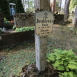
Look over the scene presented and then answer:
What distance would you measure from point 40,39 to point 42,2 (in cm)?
73

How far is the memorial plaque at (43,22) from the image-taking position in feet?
4.27

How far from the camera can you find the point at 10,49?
4.05 metres

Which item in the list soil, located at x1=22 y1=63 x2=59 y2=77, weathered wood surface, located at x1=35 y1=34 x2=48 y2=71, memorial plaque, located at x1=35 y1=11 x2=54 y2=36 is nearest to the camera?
memorial plaque, located at x1=35 y1=11 x2=54 y2=36

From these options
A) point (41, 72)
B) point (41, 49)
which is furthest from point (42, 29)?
point (41, 72)

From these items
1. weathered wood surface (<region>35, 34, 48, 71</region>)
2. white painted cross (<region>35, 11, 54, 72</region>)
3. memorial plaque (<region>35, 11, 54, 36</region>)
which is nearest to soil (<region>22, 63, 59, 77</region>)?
weathered wood surface (<region>35, 34, 48, 71</region>)

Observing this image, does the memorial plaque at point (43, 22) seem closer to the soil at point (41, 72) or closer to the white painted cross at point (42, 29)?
the white painted cross at point (42, 29)

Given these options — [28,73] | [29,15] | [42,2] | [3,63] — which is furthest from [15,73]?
[42,2]

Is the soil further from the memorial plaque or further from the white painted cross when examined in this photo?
the memorial plaque

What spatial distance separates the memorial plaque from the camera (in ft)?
4.27

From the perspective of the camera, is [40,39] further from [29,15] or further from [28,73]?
[28,73]

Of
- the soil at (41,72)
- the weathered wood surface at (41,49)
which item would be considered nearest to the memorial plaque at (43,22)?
the weathered wood surface at (41,49)

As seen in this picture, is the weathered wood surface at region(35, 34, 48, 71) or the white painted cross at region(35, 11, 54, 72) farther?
the weathered wood surface at region(35, 34, 48, 71)

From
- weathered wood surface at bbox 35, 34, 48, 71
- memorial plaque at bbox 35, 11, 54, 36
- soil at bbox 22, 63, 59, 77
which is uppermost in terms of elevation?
memorial plaque at bbox 35, 11, 54, 36

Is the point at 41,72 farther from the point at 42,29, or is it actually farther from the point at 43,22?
the point at 43,22
